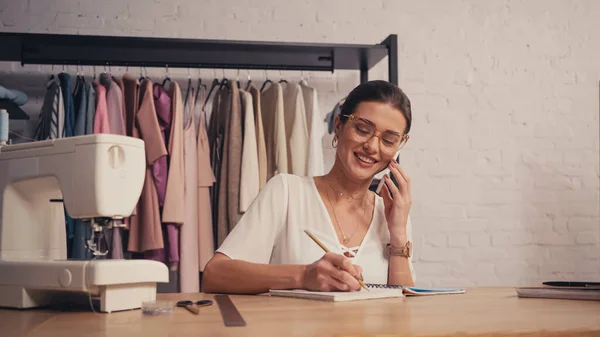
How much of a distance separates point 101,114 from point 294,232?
5.45ft

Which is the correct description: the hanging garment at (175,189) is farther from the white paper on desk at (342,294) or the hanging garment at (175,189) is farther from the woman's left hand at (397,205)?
the white paper on desk at (342,294)

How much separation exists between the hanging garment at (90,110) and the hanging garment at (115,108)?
0.07 m

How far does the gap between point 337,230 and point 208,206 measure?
148cm

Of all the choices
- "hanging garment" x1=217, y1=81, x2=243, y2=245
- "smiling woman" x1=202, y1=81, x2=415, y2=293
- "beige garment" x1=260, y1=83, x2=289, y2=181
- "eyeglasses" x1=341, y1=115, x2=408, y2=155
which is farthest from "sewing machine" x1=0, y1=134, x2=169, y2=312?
A: "beige garment" x1=260, y1=83, x2=289, y2=181

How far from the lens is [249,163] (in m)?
3.42

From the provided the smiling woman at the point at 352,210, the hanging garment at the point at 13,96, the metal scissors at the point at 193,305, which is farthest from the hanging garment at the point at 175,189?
the metal scissors at the point at 193,305

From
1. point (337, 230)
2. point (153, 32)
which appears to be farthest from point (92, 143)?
point (153, 32)

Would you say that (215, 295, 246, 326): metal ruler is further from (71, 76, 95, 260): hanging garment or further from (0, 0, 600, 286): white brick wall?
(0, 0, 600, 286): white brick wall

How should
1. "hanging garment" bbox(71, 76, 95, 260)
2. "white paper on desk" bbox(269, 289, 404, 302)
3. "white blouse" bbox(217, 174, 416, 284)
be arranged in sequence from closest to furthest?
"white paper on desk" bbox(269, 289, 404, 302), "white blouse" bbox(217, 174, 416, 284), "hanging garment" bbox(71, 76, 95, 260)

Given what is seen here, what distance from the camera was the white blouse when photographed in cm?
201

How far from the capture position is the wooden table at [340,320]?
1.00 m

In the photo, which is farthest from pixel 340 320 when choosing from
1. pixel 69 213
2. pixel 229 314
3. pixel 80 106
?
pixel 80 106

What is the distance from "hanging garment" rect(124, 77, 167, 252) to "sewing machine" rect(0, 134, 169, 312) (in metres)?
1.83

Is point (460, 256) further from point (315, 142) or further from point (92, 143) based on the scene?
point (92, 143)
